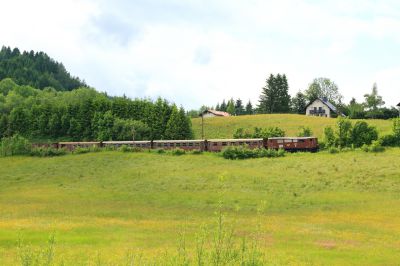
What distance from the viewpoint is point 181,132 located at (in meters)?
98.7

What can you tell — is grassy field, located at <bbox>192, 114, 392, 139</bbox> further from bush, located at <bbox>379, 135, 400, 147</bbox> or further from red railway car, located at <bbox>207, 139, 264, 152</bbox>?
bush, located at <bbox>379, 135, 400, 147</bbox>

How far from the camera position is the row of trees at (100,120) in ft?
326

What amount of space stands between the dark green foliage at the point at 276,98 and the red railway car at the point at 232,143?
79.2 meters

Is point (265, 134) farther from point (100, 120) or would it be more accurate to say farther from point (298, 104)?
point (298, 104)

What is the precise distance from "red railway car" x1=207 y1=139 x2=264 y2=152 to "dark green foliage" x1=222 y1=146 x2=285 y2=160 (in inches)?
158

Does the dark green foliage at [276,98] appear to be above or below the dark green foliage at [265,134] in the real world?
above

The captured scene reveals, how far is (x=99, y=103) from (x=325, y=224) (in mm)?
85674

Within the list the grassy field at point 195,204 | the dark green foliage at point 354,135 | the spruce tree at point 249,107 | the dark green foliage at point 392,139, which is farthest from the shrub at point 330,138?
the spruce tree at point 249,107

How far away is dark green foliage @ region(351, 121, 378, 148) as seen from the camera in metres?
72.7

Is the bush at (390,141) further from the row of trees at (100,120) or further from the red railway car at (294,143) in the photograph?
the row of trees at (100,120)

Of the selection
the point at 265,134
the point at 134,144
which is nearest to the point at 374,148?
the point at 265,134

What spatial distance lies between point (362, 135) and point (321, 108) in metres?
80.4

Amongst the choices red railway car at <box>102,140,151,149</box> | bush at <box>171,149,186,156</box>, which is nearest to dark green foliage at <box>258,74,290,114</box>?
red railway car at <box>102,140,151,149</box>

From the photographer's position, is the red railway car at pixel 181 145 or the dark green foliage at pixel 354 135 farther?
the red railway car at pixel 181 145
